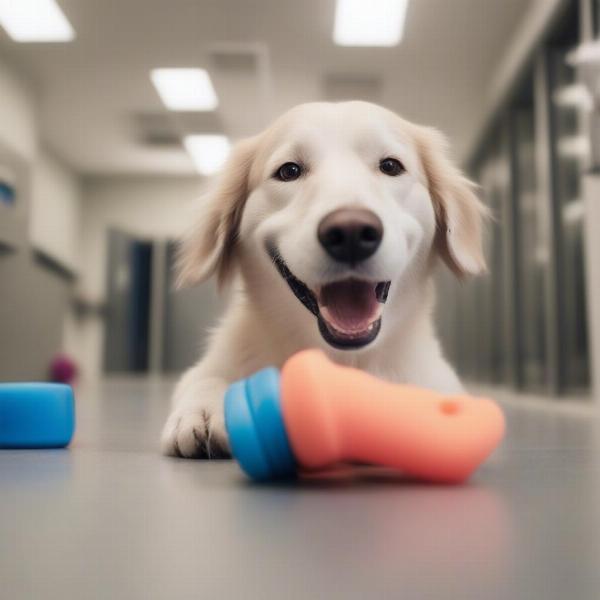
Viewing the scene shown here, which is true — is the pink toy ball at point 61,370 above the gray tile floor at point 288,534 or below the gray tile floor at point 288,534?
above

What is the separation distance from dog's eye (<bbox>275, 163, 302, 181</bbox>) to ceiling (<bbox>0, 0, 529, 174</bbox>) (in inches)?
189

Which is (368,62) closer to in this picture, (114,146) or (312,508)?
(114,146)

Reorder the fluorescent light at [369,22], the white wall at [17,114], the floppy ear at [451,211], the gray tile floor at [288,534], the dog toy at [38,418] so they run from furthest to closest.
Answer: the white wall at [17,114], the fluorescent light at [369,22], the floppy ear at [451,211], the dog toy at [38,418], the gray tile floor at [288,534]

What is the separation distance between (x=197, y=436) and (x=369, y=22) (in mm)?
5604

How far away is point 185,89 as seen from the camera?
7711 mm

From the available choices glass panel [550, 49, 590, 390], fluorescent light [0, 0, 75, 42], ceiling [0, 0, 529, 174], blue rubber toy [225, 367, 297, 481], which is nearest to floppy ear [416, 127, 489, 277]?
blue rubber toy [225, 367, 297, 481]

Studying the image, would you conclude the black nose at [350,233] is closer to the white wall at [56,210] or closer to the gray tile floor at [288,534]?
the gray tile floor at [288,534]

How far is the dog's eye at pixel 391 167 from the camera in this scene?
5.50 ft

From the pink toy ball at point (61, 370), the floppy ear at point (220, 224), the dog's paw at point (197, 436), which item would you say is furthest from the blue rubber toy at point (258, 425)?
the pink toy ball at point (61, 370)

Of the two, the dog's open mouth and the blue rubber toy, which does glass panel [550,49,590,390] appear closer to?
the dog's open mouth

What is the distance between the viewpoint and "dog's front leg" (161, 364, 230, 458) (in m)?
1.42

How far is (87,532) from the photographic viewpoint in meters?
0.88

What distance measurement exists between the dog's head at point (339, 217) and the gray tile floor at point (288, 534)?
39cm

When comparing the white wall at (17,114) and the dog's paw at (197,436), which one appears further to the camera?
the white wall at (17,114)
